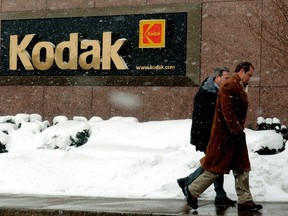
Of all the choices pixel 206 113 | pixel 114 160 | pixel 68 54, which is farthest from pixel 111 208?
pixel 68 54

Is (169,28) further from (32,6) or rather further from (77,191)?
(77,191)

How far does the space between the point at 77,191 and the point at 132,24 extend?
5.98 m

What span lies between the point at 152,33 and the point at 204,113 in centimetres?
679

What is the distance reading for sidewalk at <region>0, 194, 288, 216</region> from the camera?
7.81 metres

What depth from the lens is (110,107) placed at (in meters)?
15.5

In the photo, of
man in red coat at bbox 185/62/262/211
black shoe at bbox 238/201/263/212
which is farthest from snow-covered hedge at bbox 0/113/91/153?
black shoe at bbox 238/201/263/212

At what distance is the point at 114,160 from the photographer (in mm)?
11953

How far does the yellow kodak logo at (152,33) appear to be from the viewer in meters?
15.2

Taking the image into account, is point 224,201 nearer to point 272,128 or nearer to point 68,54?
point 272,128

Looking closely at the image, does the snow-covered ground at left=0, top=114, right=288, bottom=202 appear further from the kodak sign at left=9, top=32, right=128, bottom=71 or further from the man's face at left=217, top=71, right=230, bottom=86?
the man's face at left=217, top=71, right=230, bottom=86

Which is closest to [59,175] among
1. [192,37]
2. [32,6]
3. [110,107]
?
[110,107]


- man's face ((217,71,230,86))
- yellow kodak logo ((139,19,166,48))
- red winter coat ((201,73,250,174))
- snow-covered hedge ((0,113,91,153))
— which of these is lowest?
snow-covered hedge ((0,113,91,153))

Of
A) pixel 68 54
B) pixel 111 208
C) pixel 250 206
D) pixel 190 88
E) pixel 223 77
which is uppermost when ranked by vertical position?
pixel 68 54

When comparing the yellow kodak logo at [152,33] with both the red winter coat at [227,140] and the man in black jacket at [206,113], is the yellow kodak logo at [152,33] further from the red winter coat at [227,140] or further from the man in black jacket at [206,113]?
the red winter coat at [227,140]
